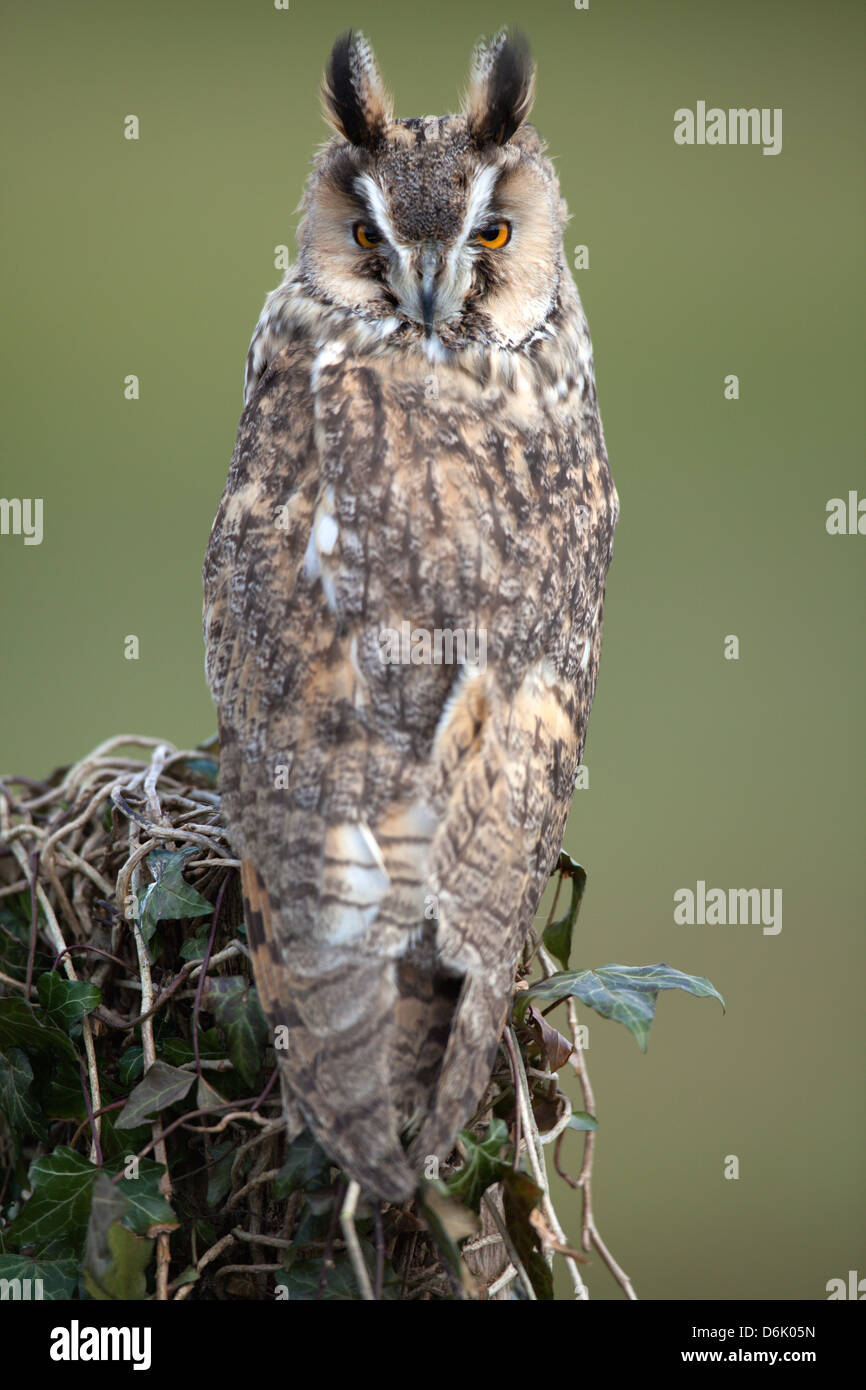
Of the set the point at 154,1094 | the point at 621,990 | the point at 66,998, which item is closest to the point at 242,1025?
the point at 154,1094

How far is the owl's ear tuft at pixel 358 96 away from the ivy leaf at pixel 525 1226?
1.05 metres

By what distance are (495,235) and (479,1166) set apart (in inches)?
37.6

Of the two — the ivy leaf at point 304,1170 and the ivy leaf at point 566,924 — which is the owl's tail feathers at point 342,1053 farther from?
the ivy leaf at point 566,924

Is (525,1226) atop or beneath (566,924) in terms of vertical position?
beneath

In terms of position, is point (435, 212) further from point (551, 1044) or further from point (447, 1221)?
point (447, 1221)

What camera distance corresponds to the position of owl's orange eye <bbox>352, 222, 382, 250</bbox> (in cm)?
125

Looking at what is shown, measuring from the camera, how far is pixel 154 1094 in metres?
1.07

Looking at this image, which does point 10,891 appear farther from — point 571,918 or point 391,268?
point 391,268

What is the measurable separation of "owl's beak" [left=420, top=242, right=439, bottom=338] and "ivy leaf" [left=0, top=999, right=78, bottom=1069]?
0.81m

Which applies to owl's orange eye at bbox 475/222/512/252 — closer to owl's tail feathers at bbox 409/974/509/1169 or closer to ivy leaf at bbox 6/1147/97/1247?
owl's tail feathers at bbox 409/974/509/1169

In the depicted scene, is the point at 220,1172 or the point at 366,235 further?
the point at 366,235

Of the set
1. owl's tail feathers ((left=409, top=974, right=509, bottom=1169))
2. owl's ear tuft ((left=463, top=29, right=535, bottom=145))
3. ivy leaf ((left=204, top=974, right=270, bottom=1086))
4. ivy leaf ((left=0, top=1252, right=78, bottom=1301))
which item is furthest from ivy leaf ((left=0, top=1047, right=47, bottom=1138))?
owl's ear tuft ((left=463, top=29, right=535, bottom=145))

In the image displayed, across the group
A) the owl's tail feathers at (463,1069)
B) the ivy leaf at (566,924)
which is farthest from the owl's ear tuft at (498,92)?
the owl's tail feathers at (463,1069)

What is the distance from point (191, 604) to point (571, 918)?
94.3 inches
